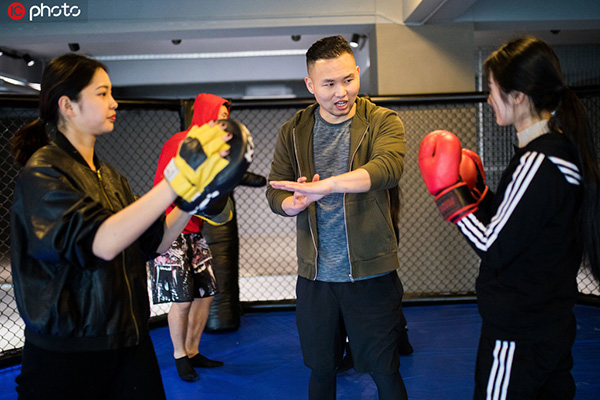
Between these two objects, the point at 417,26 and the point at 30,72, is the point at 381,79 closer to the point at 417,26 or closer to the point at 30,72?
the point at 417,26

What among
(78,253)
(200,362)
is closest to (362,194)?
(78,253)

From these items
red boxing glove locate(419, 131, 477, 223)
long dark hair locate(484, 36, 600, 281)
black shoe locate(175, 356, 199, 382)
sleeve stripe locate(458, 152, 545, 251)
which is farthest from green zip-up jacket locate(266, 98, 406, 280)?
black shoe locate(175, 356, 199, 382)

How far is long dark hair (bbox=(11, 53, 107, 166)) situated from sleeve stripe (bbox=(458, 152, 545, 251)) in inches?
40.2

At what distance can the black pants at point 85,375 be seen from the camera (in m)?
1.08

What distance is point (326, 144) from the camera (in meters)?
1.67

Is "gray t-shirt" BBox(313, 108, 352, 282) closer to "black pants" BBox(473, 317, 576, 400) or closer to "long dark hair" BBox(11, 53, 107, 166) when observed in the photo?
"black pants" BBox(473, 317, 576, 400)

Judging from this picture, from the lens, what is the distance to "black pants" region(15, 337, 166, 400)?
3.54 ft

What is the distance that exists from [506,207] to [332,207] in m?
0.59

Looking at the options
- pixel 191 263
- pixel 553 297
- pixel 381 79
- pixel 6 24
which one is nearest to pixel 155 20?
pixel 6 24

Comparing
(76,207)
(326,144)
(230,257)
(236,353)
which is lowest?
(236,353)

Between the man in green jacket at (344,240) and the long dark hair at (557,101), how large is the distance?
0.44 metres

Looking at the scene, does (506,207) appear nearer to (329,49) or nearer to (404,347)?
(329,49)

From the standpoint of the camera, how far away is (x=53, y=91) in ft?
3.83

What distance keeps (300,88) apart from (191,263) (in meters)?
5.40
